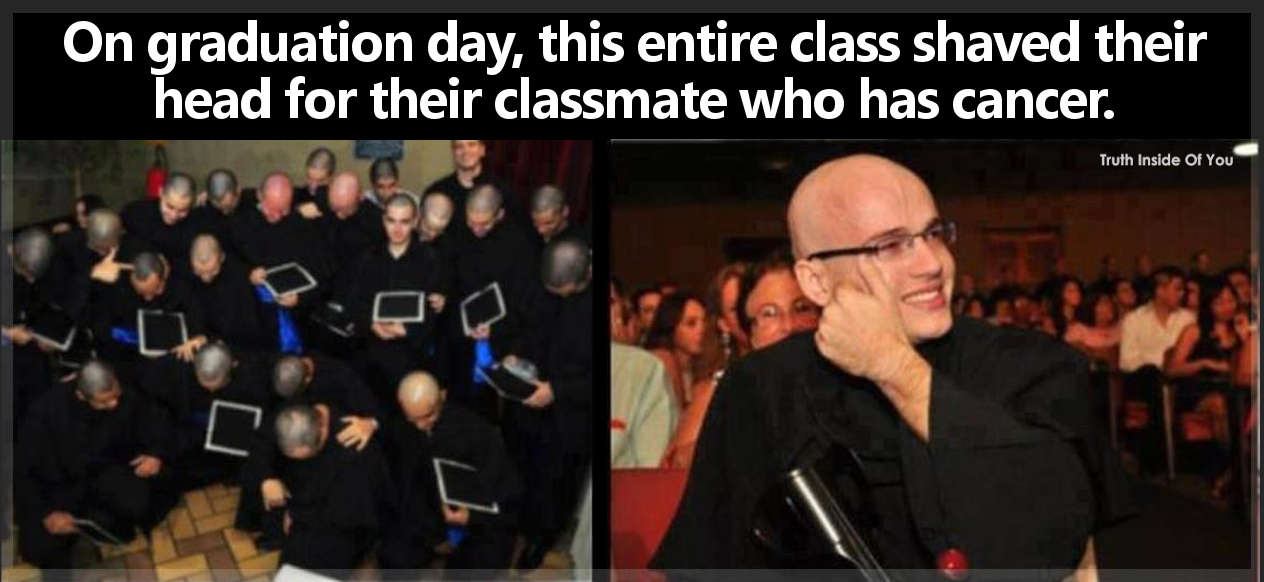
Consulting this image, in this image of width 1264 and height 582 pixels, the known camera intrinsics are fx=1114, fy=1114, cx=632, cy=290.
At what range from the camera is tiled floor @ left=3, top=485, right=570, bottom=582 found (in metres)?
2.72

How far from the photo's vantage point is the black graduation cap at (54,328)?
2.69m

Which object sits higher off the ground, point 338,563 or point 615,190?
point 615,190

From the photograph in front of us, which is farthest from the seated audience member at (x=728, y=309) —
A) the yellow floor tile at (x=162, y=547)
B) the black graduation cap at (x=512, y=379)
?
the yellow floor tile at (x=162, y=547)

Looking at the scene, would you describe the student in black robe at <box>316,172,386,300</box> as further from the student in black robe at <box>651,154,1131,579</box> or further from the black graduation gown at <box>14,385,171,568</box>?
the student in black robe at <box>651,154,1131,579</box>

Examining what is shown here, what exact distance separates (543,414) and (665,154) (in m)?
0.69

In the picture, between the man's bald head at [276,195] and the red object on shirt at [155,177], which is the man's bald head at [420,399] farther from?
the red object on shirt at [155,177]

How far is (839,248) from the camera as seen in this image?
2.45 meters

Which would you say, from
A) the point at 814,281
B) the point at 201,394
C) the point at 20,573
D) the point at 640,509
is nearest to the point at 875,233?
the point at 814,281

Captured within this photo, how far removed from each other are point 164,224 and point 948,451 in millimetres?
1904

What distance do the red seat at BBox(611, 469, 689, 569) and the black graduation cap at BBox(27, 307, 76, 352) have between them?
4.48 ft

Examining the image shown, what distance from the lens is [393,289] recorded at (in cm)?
267

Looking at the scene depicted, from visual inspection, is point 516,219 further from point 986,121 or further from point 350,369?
point 986,121

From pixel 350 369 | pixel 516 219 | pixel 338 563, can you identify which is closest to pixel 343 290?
pixel 350 369
